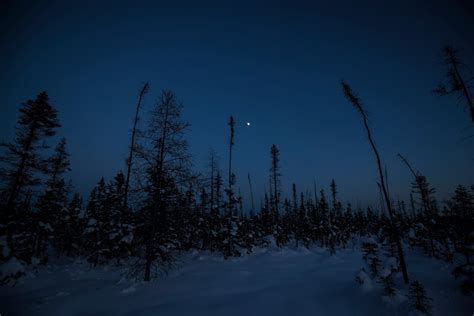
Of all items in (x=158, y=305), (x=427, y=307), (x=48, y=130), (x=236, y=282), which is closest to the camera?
(x=427, y=307)

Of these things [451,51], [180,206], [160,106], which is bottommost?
[180,206]

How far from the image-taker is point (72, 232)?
33.0m

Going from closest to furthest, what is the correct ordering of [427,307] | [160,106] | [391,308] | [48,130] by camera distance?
[427,307], [391,308], [160,106], [48,130]

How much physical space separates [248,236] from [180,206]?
18.7 m

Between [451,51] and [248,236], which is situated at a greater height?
[451,51]

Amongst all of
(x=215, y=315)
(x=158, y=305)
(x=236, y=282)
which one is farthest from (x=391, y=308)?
(x=158, y=305)

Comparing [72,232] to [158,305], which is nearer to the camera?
[158,305]

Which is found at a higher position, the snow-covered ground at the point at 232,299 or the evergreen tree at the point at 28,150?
the evergreen tree at the point at 28,150

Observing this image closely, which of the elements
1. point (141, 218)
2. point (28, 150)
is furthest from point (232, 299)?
point (28, 150)

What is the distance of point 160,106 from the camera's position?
43.5ft

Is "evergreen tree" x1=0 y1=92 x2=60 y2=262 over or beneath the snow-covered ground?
over

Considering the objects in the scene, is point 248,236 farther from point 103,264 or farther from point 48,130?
point 48,130

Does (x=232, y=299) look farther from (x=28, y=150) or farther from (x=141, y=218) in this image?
(x=28, y=150)

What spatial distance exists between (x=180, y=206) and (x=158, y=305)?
4.99 meters
